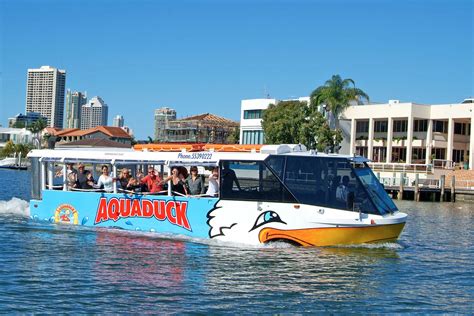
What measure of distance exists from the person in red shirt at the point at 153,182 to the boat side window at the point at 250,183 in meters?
2.53

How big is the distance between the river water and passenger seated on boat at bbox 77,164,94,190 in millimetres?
1539

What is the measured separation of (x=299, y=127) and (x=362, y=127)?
9.54 meters

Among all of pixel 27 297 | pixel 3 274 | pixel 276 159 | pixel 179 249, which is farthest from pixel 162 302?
pixel 276 159

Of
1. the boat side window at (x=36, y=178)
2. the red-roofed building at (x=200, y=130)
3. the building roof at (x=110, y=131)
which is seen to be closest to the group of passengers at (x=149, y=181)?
the boat side window at (x=36, y=178)

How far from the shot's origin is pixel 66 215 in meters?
23.8

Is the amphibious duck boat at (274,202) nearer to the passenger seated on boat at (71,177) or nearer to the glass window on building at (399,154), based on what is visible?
the passenger seated on boat at (71,177)

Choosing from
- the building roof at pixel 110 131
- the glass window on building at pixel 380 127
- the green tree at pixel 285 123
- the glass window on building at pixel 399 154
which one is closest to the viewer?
the green tree at pixel 285 123

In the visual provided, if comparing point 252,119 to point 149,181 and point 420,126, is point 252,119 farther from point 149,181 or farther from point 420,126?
point 149,181

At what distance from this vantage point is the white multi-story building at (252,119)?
3445 inches

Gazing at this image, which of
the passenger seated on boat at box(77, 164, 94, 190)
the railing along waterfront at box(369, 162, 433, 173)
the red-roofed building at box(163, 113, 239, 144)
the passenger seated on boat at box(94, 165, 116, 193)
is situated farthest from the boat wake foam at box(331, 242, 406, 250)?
the red-roofed building at box(163, 113, 239, 144)

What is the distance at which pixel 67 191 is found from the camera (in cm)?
2384

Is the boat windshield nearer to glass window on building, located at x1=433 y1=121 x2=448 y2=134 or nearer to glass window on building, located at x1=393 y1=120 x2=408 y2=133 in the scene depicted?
glass window on building, located at x1=433 y1=121 x2=448 y2=134

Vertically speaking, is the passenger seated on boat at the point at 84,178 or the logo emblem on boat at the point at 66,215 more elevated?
the passenger seated on boat at the point at 84,178

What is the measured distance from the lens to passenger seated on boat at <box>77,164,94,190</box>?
2369cm
